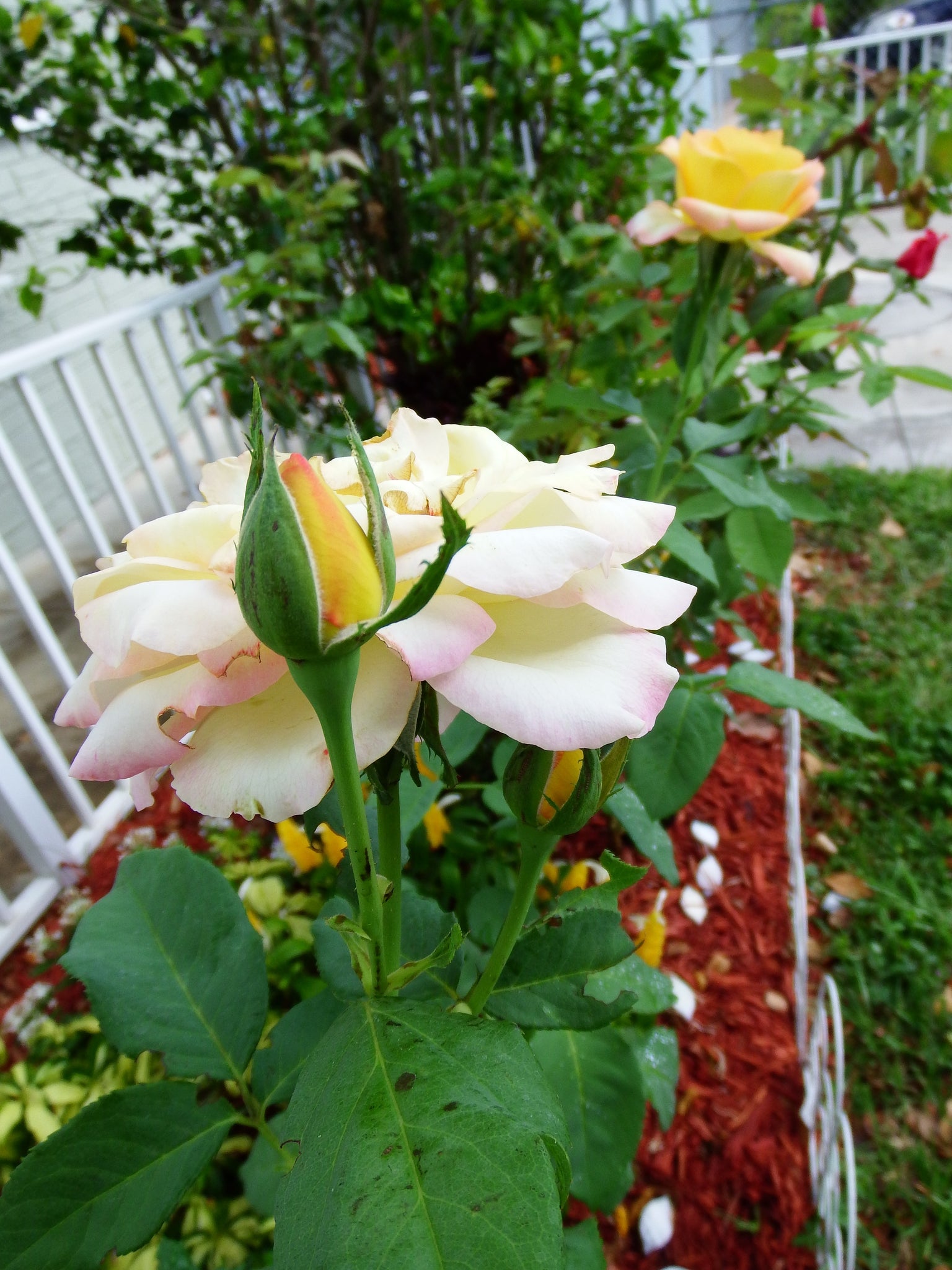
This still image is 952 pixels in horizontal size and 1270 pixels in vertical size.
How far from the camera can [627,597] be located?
1.09 ft

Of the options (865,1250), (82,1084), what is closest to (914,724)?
(865,1250)

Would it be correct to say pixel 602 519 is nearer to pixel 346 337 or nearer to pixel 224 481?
pixel 224 481

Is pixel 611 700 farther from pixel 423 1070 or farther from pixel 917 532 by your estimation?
pixel 917 532

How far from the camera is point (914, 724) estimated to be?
82.9 inches

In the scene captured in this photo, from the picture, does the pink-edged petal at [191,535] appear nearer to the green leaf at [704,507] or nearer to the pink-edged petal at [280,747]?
the pink-edged petal at [280,747]

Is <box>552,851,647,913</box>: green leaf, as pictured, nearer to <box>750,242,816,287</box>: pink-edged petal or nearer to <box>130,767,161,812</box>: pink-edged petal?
<box>130,767,161,812</box>: pink-edged petal

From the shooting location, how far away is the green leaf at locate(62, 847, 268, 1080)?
1.71ft

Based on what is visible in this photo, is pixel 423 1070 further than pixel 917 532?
No

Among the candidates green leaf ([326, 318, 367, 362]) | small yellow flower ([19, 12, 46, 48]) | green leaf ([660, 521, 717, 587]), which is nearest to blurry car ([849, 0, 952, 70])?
small yellow flower ([19, 12, 46, 48])

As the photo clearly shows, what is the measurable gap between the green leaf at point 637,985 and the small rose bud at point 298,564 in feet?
1.96

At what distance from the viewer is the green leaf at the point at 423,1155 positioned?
0.94 ft

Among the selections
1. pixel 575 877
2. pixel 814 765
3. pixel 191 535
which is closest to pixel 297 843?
pixel 575 877

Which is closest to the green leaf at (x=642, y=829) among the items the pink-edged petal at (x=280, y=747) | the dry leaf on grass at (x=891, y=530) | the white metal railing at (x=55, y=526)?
the pink-edged petal at (x=280, y=747)

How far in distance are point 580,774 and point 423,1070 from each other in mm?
133
